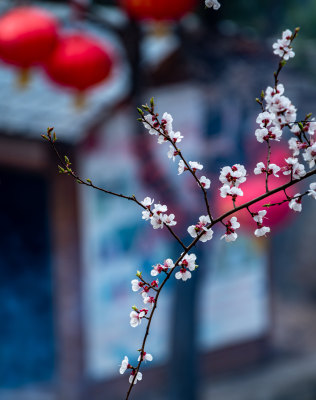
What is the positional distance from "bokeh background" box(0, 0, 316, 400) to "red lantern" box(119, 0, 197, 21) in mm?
710

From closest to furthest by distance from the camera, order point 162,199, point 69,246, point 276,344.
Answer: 1. point 162,199
2. point 69,246
3. point 276,344

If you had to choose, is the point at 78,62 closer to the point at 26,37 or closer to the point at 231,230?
the point at 26,37

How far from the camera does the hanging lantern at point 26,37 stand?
2.99m

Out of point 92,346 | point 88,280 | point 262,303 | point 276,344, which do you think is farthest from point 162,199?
point 276,344

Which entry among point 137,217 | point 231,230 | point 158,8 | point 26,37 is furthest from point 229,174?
point 137,217

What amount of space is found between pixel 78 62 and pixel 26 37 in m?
0.34

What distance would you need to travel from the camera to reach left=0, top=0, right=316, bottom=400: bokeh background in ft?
13.7

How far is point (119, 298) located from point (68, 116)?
1.93m

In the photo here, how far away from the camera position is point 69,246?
5410 millimetres

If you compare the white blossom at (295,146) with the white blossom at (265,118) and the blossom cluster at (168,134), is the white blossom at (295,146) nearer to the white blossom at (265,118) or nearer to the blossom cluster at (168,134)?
the white blossom at (265,118)

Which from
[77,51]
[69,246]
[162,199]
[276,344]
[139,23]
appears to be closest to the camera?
[77,51]

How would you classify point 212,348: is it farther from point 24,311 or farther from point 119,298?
point 24,311

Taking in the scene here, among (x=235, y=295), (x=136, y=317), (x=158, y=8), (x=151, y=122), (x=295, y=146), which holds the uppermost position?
(x=235, y=295)

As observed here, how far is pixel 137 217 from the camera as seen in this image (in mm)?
5570
